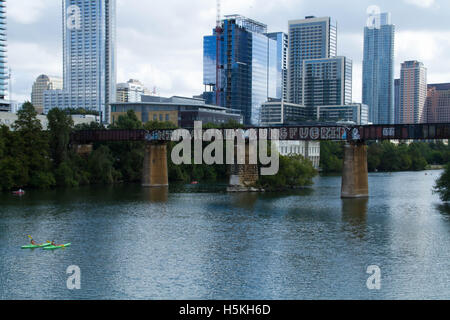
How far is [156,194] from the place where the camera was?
95.3 metres

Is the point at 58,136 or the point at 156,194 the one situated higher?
the point at 58,136

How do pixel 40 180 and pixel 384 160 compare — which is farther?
pixel 384 160

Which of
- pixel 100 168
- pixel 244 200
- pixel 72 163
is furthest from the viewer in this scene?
pixel 100 168

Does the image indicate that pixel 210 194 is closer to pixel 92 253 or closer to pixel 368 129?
pixel 368 129

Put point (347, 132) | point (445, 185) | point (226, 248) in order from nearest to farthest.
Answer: point (226, 248)
point (445, 185)
point (347, 132)

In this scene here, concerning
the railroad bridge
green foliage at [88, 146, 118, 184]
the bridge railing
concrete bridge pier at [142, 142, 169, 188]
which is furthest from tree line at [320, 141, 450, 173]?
the bridge railing

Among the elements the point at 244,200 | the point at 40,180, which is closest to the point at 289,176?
the point at 244,200

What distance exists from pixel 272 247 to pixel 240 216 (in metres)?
18.6

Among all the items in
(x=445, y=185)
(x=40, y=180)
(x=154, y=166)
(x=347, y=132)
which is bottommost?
(x=40, y=180)

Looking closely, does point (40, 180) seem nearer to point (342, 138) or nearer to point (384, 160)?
point (342, 138)

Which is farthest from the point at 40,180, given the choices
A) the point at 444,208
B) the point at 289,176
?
the point at 444,208

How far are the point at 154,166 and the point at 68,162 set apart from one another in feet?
53.3

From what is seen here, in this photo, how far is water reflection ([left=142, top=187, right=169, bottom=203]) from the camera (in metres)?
86.6

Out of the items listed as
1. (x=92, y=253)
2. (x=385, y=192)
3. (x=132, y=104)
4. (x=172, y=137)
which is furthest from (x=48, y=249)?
(x=132, y=104)
